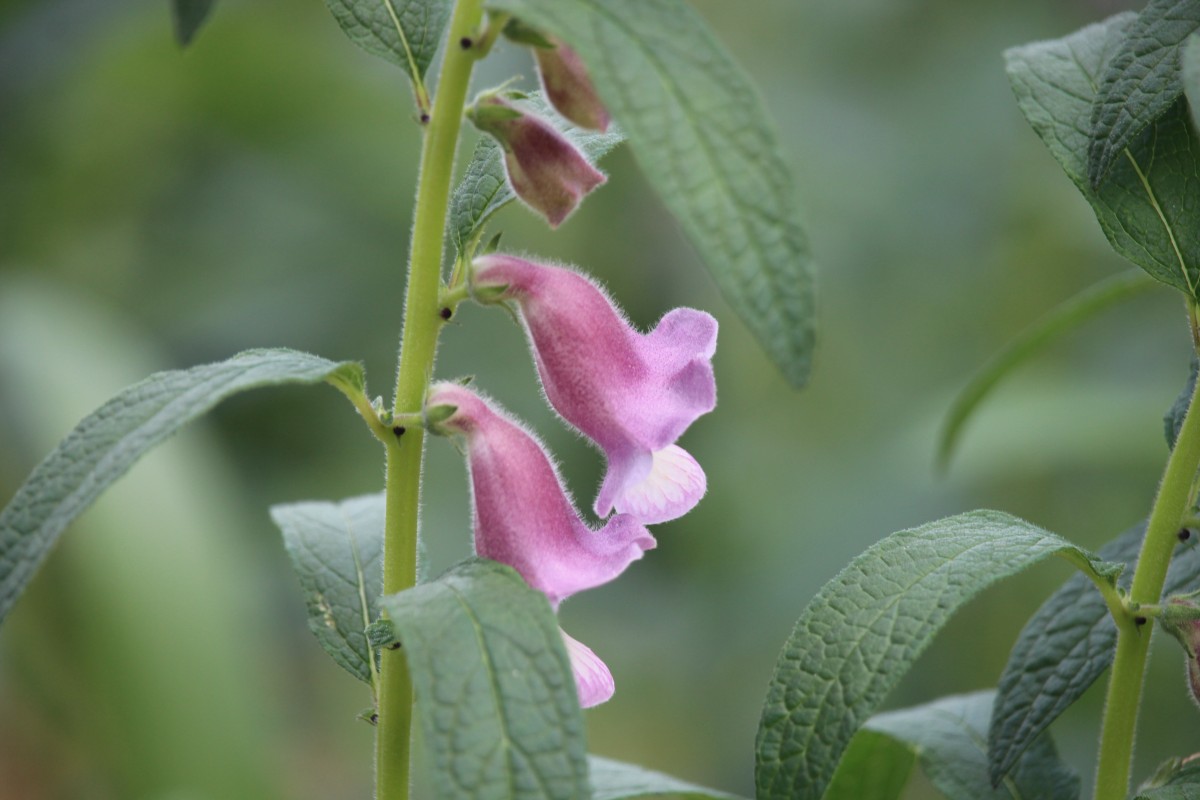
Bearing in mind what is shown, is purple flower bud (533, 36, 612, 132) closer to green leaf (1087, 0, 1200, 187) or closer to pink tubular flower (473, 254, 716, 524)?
pink tubular flower (473, 254, 716, 524)

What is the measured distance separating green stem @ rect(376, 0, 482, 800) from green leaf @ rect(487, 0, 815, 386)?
0.33ft

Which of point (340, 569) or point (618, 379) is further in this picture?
point (340, 569)

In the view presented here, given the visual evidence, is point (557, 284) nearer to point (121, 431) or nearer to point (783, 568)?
point (121, 431)

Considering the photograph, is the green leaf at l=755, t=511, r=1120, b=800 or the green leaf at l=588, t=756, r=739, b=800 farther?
the green leaf at l=588, t=756, r=739, b=800

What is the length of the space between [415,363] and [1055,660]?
18.3 inches

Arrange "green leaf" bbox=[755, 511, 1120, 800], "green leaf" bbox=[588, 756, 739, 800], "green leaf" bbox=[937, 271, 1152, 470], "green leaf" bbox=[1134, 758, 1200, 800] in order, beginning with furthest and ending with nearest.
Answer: "green leaf" bbox=[937, 271, 1152, 470]
"green leaf" bbox=[588, 756, 739, 800]
"green leaf" bbox=[1134, 758, 1200, 800]
"green leaf" bbox=[755, 511, 1120, 800]

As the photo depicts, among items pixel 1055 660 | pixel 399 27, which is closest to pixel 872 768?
pixel 1055 660

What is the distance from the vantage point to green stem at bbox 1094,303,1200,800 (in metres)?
0.77

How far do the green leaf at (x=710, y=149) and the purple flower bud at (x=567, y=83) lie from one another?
9 cm

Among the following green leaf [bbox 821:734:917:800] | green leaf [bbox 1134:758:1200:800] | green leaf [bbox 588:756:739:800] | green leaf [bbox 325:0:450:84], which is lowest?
green leaf [bbox 821:734:917:800]

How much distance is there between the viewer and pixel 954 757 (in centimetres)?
93

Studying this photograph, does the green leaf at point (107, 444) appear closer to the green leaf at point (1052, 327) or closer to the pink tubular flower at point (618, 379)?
the pink tubular flower at point (618, 379)

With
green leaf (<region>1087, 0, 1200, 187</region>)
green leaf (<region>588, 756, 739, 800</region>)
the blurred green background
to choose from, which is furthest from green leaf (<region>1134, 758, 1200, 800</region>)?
the blurred green background

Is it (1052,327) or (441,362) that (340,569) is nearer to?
(1052,327)
